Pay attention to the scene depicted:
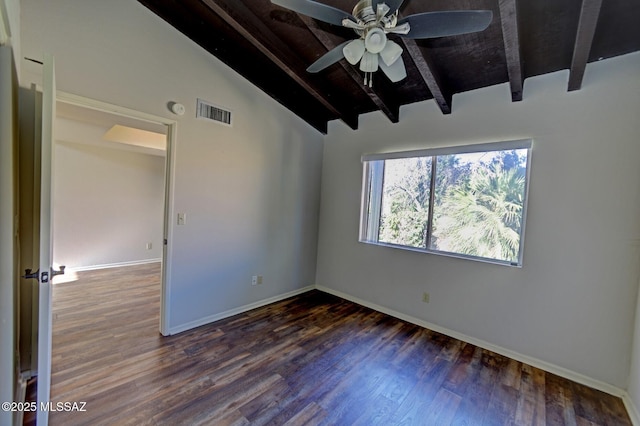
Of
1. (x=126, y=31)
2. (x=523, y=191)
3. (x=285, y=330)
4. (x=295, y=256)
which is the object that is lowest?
(x=285, y=330)

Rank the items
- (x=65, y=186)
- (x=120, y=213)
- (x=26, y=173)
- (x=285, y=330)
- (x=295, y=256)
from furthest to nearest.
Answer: (x=120, y=213) < (x=65, y=186) < (x=295, y=256) < (x=285, y=330) < (x=26, y=173)

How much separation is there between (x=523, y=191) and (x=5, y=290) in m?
3.79

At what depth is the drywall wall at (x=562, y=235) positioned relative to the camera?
2.18 meters

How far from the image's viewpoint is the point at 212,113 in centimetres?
296

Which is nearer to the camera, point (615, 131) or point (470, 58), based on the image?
point (615, 131)

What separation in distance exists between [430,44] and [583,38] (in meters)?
1.02

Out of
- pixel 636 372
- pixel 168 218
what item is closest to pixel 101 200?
pixel 168 218

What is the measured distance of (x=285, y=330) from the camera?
2.97 metres

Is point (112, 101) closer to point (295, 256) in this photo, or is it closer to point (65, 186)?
point (295, 256)

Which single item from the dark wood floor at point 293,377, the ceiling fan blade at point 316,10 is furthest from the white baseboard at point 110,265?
the ceiling fan blade at point 316,10

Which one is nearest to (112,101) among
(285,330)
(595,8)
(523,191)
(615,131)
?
(285,330)

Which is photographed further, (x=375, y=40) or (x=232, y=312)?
(x=232, y=312)

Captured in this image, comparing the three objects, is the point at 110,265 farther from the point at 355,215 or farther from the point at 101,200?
the point at 355,215

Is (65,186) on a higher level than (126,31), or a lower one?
lower
